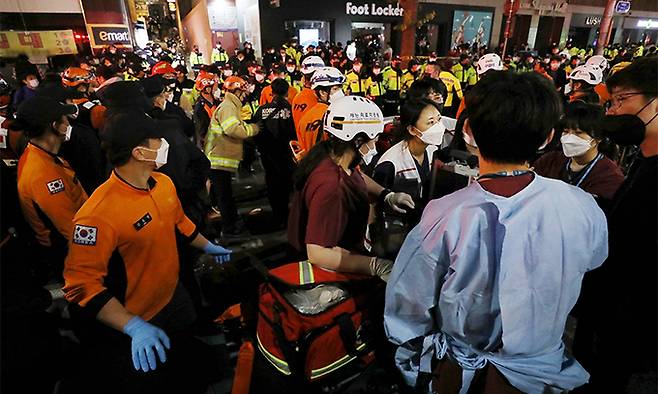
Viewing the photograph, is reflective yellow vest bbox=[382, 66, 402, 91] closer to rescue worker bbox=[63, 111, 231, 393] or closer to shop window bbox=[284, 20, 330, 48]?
rescue worker bbox=[63, 111, 231, 393]

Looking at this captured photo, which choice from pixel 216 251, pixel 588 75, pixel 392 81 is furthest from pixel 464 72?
pixel 216 251

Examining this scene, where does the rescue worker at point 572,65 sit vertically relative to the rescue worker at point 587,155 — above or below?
above

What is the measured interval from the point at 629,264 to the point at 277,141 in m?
4.13

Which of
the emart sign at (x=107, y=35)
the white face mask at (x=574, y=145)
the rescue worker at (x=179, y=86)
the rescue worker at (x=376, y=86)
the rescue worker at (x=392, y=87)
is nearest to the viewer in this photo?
the white face mask at (x=574, y=145)

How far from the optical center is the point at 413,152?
3213 mm

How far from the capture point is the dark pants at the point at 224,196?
4.73m

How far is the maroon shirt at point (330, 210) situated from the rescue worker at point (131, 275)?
819 mm

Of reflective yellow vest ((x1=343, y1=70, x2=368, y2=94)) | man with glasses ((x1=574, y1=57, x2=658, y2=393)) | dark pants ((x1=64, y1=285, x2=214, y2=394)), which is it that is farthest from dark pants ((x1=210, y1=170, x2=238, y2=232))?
reflective yellow vest ((x1=343, y1=70, x2=368, y2=94))

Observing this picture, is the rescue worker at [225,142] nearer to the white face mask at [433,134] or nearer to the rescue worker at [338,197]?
the white face mask at [433,134]

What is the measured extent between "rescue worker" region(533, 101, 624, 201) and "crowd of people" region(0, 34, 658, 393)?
0.01 meters

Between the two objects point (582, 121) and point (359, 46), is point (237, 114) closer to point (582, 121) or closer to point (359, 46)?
point (582, 121)

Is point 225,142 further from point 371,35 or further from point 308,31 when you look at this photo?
point 371,35

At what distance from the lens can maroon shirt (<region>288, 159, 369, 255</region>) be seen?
6.23 ft

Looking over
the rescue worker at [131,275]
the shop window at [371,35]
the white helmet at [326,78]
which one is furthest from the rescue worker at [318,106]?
the shop window at [371,35]
